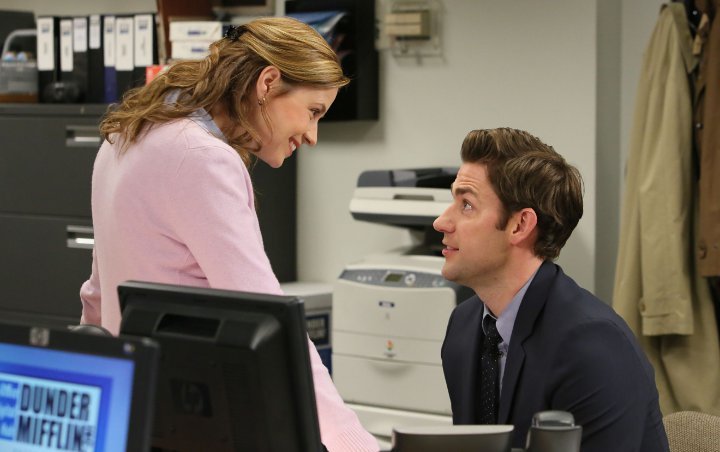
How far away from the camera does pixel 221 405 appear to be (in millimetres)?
1189

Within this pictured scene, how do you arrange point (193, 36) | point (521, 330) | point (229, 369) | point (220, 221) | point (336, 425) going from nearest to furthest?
point (229, 369) < point (336, 425) < point (220, 221) < point (521, 330) < point (193, 36)

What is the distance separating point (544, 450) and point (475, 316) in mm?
795

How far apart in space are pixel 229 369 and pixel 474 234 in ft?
3.02

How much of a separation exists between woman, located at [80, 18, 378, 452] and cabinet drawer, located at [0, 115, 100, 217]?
2.68 m

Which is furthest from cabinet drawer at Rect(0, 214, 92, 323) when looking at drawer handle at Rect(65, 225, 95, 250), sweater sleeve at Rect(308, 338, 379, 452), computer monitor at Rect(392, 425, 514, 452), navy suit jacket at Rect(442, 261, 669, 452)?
computer monitor at Rect(392, 425, 514, 452)

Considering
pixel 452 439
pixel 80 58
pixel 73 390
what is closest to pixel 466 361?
pixel 452 439

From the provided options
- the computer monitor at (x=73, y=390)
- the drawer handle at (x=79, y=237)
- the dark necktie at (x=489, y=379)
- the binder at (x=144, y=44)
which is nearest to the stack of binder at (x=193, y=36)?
the binder at (x=144, y=44)

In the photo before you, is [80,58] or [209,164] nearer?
[209,164]

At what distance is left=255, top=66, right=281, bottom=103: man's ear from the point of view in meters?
1.80

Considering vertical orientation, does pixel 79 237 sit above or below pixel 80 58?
below

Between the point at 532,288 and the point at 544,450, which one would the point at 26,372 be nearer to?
the point at 544,450

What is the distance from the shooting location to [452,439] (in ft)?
3.88

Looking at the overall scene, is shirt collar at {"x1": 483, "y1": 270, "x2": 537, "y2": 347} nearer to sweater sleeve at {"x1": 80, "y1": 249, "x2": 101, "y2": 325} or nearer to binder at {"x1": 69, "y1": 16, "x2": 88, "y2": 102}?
sweater sleeve at {"x1": 80, "y1": 249, "x2": 101, "y2": 325}

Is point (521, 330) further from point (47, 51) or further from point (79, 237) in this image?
point (47, 51)
